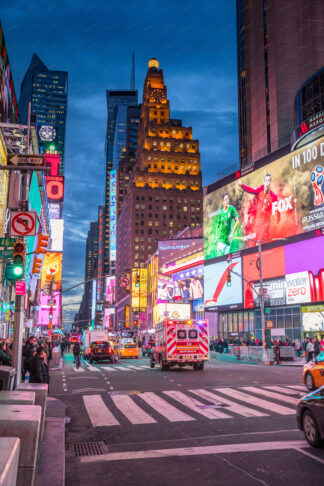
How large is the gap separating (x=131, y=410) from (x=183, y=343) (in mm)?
14945

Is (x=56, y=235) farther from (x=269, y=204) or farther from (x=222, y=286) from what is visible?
(x=269, y=204)

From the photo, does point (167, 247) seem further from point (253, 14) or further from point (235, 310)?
point (253, 14)

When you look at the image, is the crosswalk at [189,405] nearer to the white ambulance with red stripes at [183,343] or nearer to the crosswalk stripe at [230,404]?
the crosswalk stripe at [230,404]

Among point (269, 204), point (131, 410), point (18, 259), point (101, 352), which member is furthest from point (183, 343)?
point (269, 204)

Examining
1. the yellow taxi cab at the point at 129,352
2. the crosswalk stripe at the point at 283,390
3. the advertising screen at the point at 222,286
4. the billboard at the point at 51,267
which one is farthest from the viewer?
the billboard at the point at 51,267

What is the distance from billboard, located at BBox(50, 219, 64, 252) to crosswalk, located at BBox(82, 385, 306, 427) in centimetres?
6568

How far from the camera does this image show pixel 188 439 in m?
9.78

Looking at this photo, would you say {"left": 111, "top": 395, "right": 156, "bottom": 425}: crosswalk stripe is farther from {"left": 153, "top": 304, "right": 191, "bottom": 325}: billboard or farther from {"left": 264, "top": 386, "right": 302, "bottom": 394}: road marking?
{"left": 153, "top": 304, "right": 191, "bottom": 325}: billboard

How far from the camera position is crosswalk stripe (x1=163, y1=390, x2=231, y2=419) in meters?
12.5

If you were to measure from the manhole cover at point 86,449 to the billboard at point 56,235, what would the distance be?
2841 inches

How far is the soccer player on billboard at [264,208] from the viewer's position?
60344 mm

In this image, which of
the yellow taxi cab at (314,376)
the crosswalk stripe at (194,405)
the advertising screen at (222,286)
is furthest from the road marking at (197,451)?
the advertising screen at (222,286)

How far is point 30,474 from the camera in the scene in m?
5.19

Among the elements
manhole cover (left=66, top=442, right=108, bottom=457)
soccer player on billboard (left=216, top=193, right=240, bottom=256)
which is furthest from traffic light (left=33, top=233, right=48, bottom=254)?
soccer player on billboard (left=216, top=193, right=240, bottom=256)
